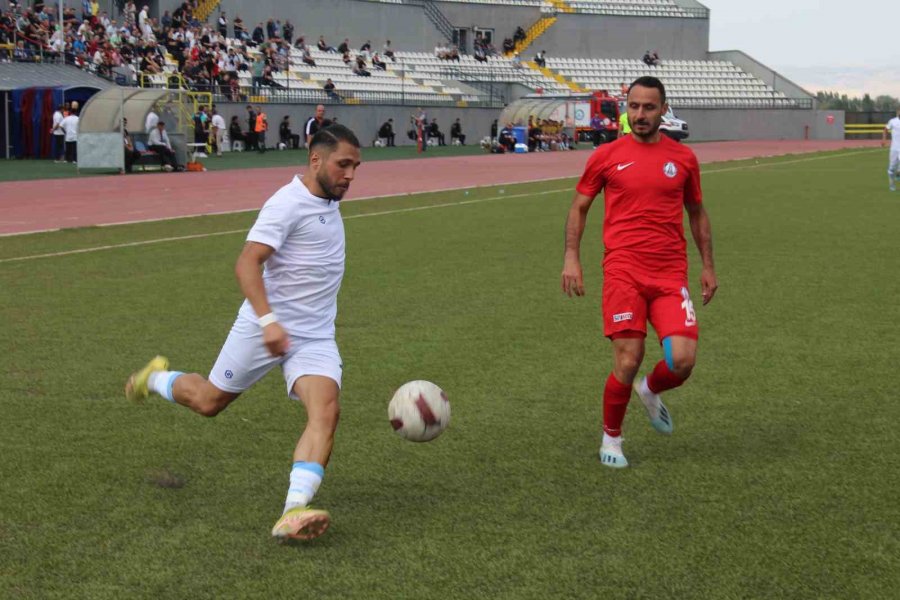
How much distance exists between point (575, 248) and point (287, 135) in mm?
44931

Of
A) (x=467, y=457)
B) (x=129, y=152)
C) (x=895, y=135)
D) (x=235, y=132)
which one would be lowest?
(x=467, y=457)

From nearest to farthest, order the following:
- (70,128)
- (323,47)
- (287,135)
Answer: (70,128) → (287,135) → (323,47)

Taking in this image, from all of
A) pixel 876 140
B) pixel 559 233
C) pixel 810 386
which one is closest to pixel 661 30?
pixel 876 140

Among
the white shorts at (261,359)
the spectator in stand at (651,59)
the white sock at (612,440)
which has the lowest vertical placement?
the white sock at (612,440)

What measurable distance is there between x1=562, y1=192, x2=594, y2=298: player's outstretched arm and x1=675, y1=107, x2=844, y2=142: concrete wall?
219 feet

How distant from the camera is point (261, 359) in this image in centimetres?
560

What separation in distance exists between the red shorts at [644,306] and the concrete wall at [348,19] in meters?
54.6

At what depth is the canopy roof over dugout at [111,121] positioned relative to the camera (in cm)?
3281

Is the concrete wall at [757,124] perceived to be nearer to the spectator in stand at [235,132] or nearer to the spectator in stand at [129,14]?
the spectator in stand at [235,132]

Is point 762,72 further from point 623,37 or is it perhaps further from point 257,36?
point 257,36

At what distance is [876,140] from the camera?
7725cm

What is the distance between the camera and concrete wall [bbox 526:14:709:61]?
7856 cm

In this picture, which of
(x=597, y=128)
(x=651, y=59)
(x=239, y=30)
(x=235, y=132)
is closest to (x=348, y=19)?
(x=239, y=30)

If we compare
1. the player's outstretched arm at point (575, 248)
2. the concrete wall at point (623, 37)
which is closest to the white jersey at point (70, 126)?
the player's outstretched arm at point (575, 248)
